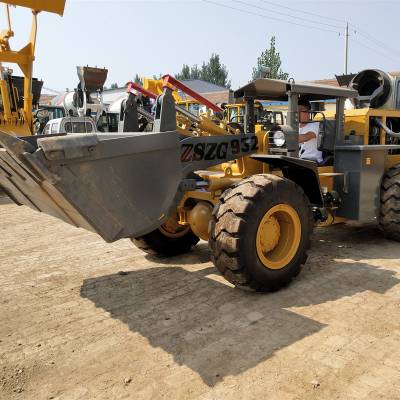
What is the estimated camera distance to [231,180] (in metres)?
4.55

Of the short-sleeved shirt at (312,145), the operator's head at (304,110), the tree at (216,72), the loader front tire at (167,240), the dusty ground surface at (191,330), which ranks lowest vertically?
the dusty ground surface at (191,330)

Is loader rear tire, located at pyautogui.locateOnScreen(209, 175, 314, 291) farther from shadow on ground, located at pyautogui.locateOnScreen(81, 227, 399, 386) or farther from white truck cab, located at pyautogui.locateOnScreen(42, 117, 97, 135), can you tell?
white truck cab, located at pyautogui.locateOnScreen(42, 117, 97, 135)

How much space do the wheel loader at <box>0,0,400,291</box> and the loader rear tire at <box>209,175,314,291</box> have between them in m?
0.01

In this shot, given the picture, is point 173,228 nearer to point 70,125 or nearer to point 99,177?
point 99,177

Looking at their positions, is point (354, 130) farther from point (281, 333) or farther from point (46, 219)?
point (46, 219)

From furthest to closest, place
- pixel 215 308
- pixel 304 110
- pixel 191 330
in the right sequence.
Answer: pixel 304 110
pixel 215 308
pixel 191 330

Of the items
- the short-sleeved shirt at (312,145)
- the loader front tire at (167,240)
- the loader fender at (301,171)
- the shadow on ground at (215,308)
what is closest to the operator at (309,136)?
the short-sleeved shirt at (312,145)

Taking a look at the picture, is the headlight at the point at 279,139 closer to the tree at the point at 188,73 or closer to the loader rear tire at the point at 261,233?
the loader rear tire at the point at 261,233

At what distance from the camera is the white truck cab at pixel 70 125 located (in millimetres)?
11898

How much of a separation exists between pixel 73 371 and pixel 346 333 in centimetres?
201

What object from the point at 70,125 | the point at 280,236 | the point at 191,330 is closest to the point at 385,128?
the point at 280,236

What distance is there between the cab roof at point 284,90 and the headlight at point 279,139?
19.2 inches

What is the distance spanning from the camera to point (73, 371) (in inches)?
115

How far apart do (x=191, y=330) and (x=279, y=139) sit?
2279 mm
